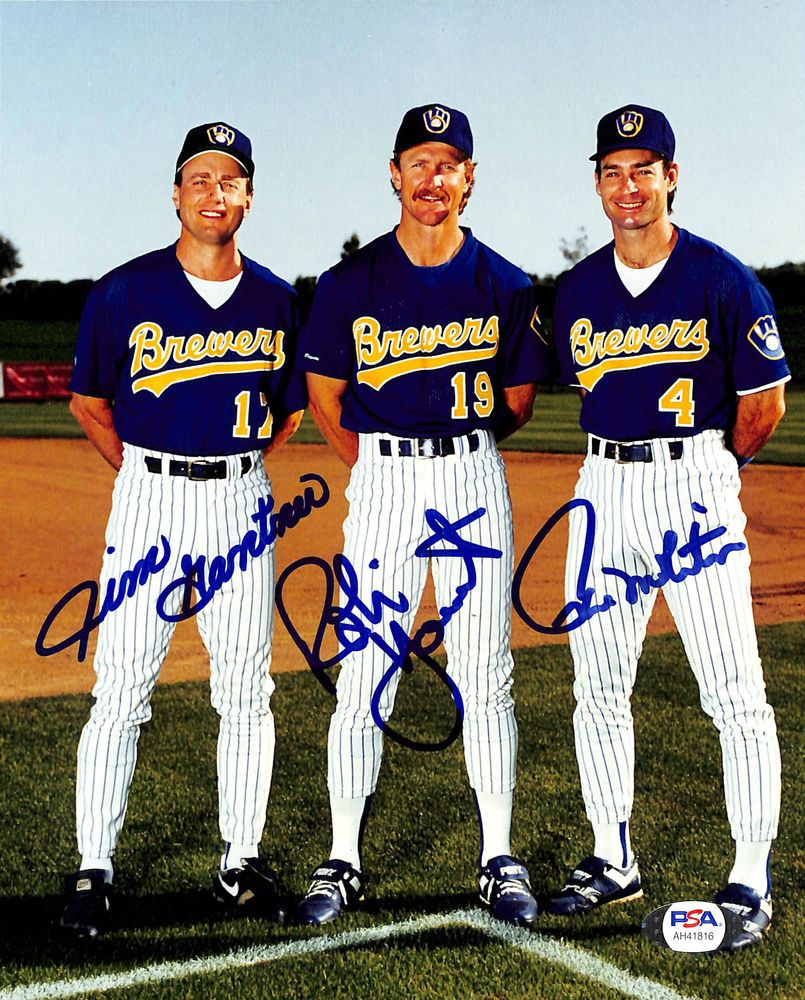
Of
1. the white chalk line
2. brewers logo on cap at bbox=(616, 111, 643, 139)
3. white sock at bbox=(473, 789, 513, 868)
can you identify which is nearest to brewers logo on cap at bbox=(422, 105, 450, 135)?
brewers logo on cap at bbox=(616, 111, 643, 139)

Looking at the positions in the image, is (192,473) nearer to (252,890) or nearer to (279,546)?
(252,890)

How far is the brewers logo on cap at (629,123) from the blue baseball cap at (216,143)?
98 cm

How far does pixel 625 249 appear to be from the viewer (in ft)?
10.3

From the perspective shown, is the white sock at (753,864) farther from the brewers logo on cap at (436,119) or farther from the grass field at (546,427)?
the grass field at (546,427)

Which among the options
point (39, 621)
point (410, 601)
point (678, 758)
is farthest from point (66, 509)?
point (410, 601)

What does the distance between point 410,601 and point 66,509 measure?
278 inches

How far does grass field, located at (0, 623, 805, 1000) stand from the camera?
291 cm

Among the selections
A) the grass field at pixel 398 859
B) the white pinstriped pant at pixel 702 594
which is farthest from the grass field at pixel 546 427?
the white pinstriped pant at pixel 702 594

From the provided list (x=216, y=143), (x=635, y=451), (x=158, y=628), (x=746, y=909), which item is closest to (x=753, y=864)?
(x=746, y=909)

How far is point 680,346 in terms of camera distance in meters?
3.06

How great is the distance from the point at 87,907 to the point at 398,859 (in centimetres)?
97

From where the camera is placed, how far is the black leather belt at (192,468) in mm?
3150

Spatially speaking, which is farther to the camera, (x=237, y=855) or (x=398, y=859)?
(x=398, y=859)
